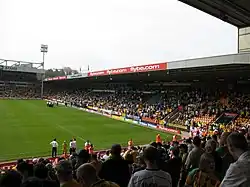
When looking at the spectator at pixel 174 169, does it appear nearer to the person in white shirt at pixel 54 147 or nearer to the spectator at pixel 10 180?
the spectator at pixel 10 180

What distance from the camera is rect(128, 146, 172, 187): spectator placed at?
3.60 m

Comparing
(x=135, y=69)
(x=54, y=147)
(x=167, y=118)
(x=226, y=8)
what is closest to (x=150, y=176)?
(x=226, y=8)

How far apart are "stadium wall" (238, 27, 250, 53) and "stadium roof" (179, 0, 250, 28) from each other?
4.88ft

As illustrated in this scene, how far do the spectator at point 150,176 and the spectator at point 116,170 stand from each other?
127 cm

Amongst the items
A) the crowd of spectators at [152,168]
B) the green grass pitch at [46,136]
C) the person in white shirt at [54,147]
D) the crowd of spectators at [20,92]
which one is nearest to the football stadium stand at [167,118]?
the crowd of spectators at [152,168]

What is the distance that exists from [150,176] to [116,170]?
1.39 metres

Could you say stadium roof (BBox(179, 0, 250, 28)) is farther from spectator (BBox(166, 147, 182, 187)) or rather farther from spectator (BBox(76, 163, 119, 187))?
spectator (BBox(76, 163, 119, 187))

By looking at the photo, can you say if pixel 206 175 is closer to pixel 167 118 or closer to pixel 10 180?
pixel 10 180

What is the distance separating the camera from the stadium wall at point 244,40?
16641 mm

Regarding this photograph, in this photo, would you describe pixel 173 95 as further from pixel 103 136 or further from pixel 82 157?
pixel 82 157

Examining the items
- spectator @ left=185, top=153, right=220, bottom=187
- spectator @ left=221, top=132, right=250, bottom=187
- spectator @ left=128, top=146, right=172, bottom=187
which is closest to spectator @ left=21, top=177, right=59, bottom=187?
spectator @ left=128, top=146, right=172, bottom=187

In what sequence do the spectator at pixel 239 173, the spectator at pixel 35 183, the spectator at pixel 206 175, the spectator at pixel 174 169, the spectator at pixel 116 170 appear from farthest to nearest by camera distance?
→ 1. the spectator at pixel 174 169
2. the spectator at pixel 116 170
3. the spectator at pixel 206 175
4. the spectator at pixel 35 183
5. the spectator at pixel 239 173

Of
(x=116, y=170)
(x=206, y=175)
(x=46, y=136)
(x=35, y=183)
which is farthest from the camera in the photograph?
(x=46, y=136)

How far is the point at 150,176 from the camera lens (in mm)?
3623
